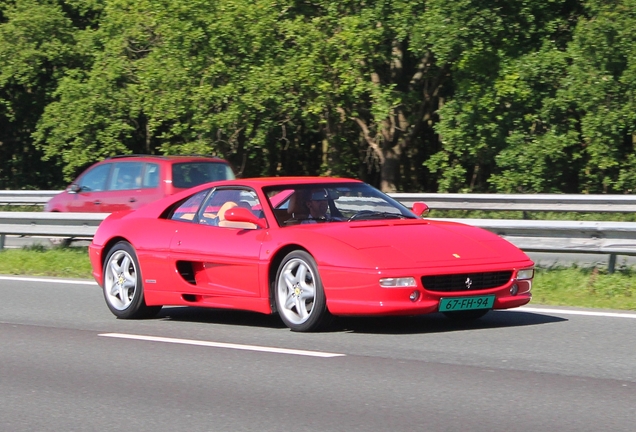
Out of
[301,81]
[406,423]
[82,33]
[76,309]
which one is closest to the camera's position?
A: [406,423]

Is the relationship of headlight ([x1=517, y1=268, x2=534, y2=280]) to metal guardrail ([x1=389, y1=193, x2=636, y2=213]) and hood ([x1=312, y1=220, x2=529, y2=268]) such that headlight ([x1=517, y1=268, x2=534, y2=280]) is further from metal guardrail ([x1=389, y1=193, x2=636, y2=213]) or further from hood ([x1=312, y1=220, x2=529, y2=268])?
metal guardrail ([x1=389, y1=193, x2=636, y2=213])

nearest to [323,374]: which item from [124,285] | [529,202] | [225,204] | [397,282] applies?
[397,282]

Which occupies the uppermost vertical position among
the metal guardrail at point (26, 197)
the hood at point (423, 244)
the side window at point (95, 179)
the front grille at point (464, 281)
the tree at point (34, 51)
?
the tree at point (34, 51)

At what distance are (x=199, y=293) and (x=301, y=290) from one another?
1207 mm

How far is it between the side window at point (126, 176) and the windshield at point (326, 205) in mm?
9205

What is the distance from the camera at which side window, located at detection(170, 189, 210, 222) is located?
10206 mm

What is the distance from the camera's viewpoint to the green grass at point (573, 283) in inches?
431

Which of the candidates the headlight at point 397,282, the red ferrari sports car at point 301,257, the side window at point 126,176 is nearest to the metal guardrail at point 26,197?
the side window at point 126,176

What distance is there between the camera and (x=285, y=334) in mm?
9109

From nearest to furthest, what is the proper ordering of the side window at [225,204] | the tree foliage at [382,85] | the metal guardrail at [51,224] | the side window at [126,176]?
the side window at [225,204]
the metal guardrail at [51,224]
the side window at [126,176]
the tree foliage at [382,85]

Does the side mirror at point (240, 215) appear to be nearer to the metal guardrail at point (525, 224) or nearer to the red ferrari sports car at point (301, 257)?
the red ferrari sports car at point (301, 257)

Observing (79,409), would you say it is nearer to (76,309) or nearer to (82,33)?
(76,309)

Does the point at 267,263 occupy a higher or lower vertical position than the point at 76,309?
higher

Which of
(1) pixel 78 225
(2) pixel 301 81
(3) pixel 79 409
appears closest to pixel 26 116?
(2) pixel 301 81
